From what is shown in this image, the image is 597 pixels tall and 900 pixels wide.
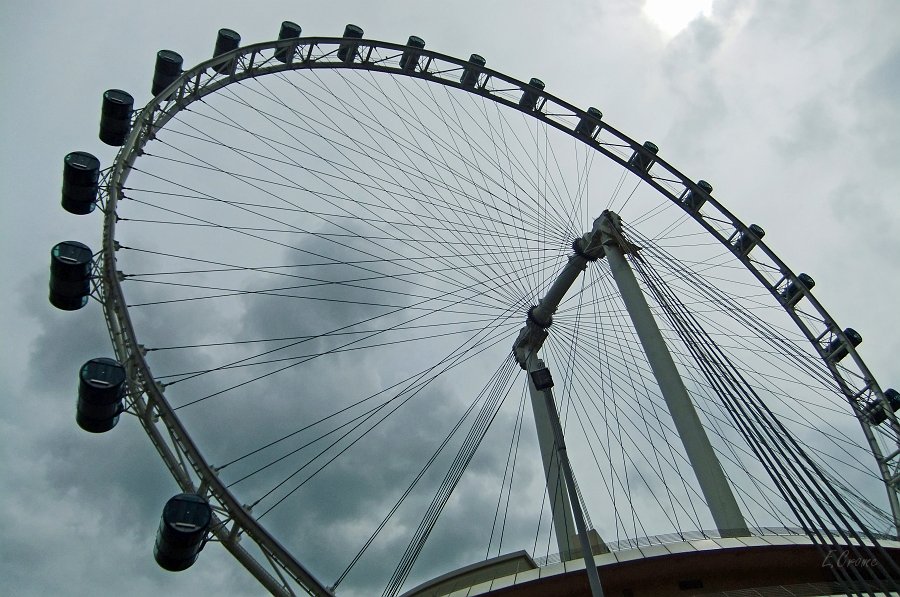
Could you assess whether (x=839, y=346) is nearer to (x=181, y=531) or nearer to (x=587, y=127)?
(x=587, y=127)

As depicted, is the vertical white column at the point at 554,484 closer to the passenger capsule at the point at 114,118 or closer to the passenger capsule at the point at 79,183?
the passenger capsule at the point at 79,183

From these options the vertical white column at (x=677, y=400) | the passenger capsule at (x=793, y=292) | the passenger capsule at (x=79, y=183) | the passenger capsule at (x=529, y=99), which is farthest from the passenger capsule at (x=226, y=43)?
the passenger capsule at (x=793, y=292)

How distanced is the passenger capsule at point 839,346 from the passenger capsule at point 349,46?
26956 mm

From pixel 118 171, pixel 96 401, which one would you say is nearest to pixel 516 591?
pixel 96 401

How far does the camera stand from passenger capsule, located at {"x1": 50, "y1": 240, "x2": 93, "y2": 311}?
15.5 metres

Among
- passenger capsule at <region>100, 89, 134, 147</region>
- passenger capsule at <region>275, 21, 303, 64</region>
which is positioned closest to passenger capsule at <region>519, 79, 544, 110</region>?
passenger capsule at <region>275, 21, 303, 64</region>

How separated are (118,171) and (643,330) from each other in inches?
645

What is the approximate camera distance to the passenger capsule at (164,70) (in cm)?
2088

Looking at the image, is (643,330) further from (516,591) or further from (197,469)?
(197,469)

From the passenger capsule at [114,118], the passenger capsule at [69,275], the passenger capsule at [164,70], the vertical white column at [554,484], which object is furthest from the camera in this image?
the passenger capsule at [164,70]

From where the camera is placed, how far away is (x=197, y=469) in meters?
13.9

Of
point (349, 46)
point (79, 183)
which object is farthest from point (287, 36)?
point (79, 183)

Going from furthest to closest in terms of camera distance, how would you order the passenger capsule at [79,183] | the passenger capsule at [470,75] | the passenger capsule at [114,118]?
1. the passenger capsule at [470,75]
2. the passenger capsule at [114,118]
3. the passenger capsule at [79,183]

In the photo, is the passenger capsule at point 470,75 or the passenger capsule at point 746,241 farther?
the passenger capsule at point 746,241
